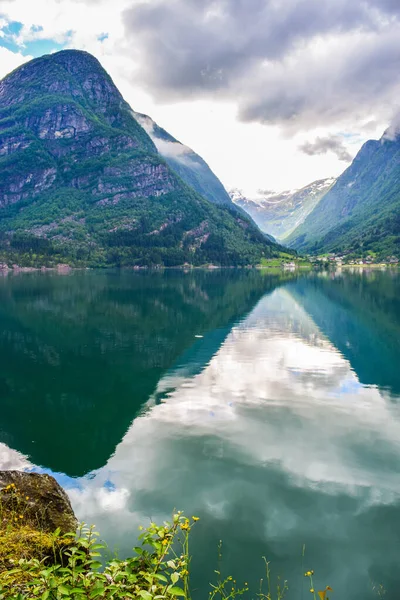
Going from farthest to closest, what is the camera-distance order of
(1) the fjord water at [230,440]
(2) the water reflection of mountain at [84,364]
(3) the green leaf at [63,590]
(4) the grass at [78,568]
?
(2) the water reflection of mountain at [84,364] < (1) the fjord water at [230,440] < (4) the grass at [78,568] < (3) the green leaf at [63,590]

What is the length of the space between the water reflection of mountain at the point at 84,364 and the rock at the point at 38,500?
8.21 metres

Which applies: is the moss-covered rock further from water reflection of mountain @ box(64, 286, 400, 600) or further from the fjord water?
water reflection of mountain @ box(64, 286, 400, 600)

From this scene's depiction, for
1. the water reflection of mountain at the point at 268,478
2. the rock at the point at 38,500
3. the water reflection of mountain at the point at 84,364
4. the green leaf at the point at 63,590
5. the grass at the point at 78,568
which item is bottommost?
the water reflection of mountain at the point at 268,478

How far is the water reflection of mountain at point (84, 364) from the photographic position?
23.3 m

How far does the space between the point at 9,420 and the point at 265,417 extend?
16.7 m

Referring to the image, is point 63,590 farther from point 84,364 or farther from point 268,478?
point 84,364

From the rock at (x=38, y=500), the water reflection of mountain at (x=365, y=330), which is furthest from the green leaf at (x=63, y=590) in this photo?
the water reflection of mountain at (x=365, y=330)

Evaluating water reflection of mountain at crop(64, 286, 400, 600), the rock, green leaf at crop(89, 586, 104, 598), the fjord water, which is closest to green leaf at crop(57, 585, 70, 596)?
green leaf at crop(89, 586, 104, 598)

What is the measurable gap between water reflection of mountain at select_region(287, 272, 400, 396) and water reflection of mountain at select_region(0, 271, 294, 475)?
15.3m

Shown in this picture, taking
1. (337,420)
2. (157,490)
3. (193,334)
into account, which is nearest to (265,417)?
(337,420)

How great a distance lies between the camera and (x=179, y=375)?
121ft

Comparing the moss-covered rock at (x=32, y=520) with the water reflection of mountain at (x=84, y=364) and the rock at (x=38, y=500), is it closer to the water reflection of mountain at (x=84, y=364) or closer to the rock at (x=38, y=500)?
the rock at (x=38, y=500)

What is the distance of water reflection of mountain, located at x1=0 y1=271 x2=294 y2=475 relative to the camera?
23.3m

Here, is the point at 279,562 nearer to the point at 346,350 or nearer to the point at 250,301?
the point at 346,350
